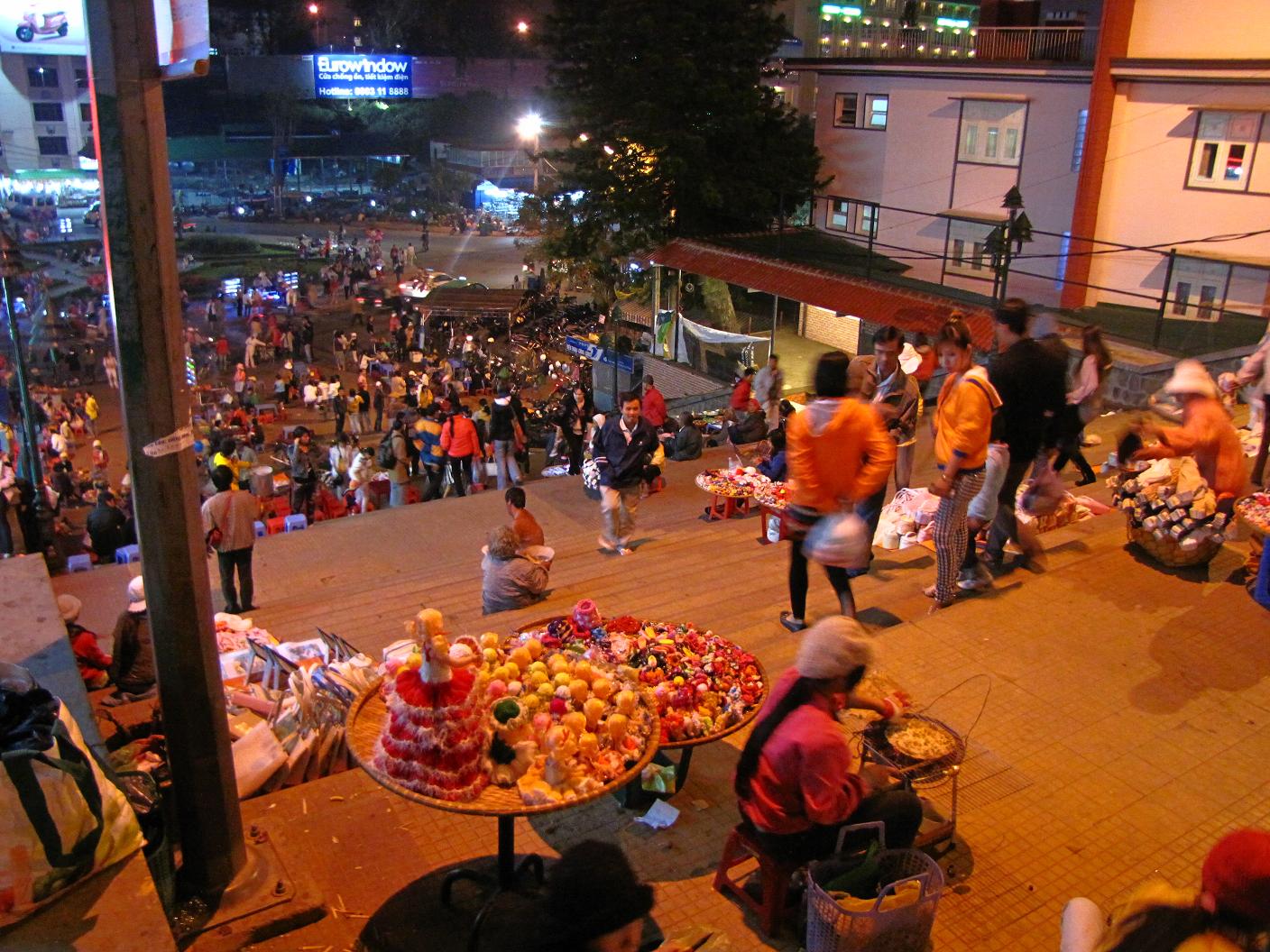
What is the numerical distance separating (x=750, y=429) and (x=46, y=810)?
34.1 feet

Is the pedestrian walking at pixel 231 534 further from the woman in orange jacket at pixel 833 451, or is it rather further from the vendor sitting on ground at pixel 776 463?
the woman in orange jacket at pixel 833 451

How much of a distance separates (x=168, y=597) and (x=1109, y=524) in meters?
7.38

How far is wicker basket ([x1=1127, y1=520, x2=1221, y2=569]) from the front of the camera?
716cm

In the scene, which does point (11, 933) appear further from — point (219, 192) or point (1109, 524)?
point (219, 192)

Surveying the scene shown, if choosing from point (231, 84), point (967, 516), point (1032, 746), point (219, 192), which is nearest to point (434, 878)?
point (1032, 746)

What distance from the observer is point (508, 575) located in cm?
779

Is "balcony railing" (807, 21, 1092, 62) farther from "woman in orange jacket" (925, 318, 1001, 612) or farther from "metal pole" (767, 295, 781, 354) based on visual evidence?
"woman in orange jacket" (925, 318, 1001, 612)

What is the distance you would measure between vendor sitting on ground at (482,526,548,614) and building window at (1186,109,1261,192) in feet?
48.2

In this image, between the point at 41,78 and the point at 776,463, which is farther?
the point at 41,78

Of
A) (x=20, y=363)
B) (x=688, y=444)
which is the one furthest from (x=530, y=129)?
(x=20, y=363)

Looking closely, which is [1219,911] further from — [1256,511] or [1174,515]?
[1256,511]

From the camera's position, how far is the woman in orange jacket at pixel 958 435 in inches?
239

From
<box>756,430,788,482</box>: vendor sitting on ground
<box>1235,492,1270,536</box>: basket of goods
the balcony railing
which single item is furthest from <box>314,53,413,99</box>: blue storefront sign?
<box>1235,492,1270,536</box>: basket of goods

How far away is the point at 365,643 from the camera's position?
768 cm
